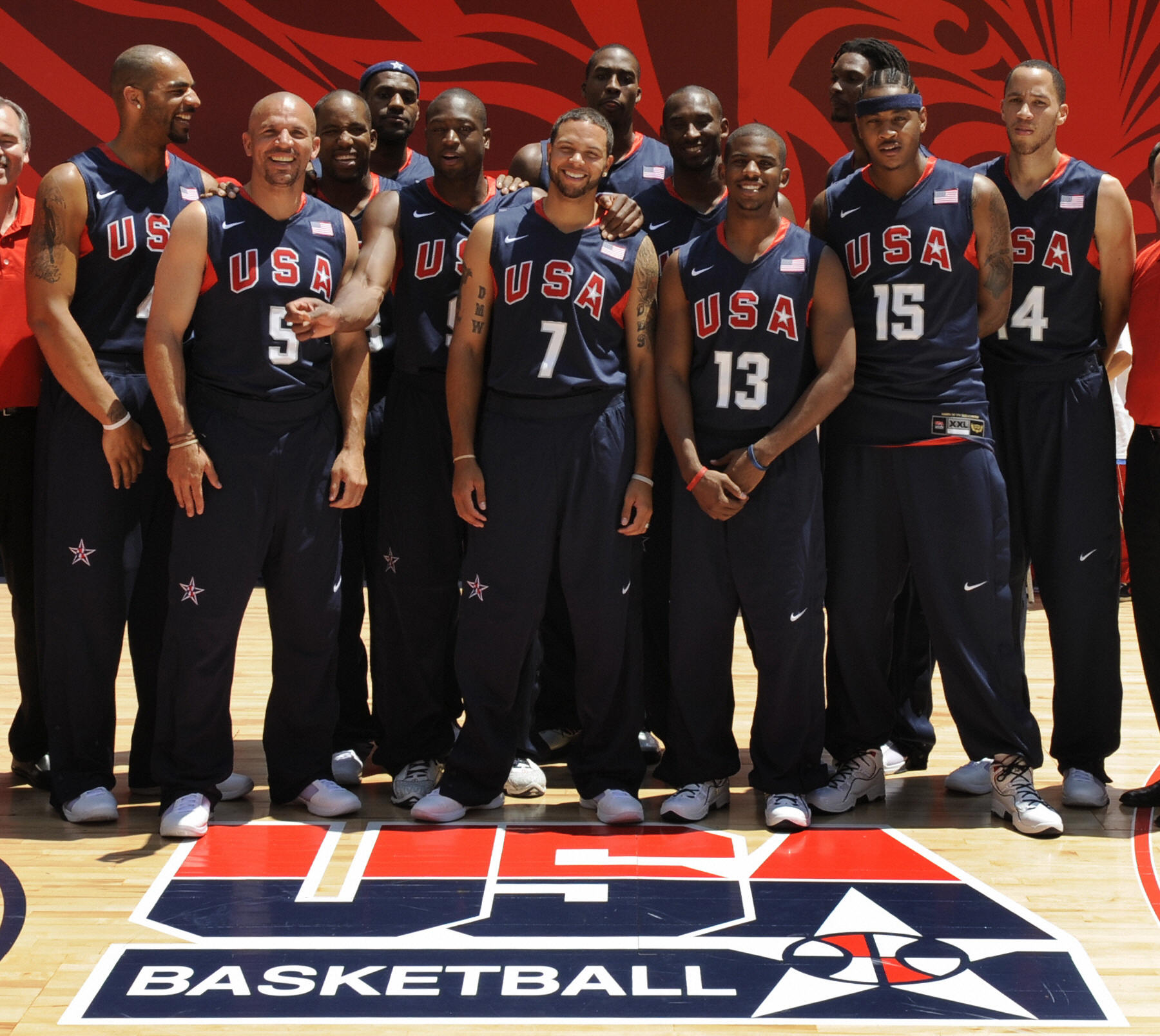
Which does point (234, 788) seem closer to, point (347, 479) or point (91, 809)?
point (91, 809)

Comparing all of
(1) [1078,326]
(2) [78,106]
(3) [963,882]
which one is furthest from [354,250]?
(2) [78,106]

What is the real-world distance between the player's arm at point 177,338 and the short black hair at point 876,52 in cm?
212

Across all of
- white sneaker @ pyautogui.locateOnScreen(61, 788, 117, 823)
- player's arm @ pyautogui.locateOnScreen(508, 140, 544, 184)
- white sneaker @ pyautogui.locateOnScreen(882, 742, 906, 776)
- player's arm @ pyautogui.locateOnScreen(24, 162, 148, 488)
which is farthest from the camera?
player's arm @ pyautogui.locateOnScreen(508, 140, 544, 184)

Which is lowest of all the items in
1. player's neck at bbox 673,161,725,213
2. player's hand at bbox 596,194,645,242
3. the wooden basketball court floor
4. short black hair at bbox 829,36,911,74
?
the wooden basketball court floor

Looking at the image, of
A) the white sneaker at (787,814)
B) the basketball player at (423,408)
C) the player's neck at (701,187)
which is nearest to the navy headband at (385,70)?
the basketball player at (423,408)

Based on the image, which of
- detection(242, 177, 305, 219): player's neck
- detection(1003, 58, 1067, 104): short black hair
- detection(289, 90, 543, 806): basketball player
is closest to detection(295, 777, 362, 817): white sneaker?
detection(289, 90, 543, 806): basketball player

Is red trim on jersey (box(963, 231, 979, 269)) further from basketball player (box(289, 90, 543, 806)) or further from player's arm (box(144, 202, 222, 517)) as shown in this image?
player's arm (box(144, 202, 222, 517))

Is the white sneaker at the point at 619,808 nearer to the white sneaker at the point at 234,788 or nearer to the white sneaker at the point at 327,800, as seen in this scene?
the white sneaker at the point at 327,800

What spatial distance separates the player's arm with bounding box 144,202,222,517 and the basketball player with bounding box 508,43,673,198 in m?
1.17

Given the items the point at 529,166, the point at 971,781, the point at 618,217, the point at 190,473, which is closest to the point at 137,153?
the point at 190,473

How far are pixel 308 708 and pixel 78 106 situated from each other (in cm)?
517

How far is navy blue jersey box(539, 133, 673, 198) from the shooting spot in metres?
4.29

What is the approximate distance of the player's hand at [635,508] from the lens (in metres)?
3.68

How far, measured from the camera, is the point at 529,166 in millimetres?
4363
